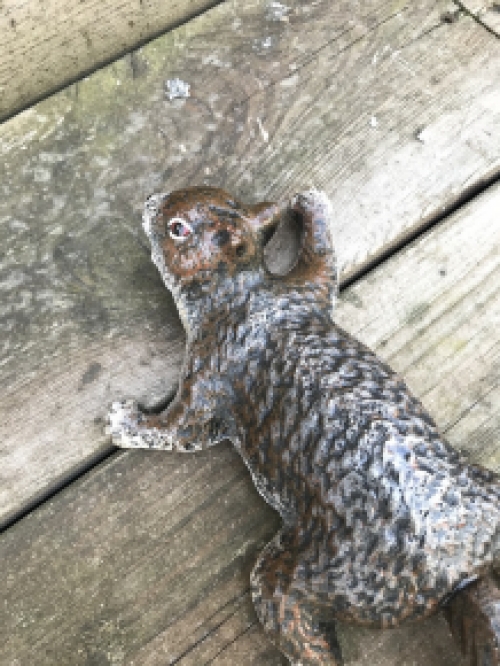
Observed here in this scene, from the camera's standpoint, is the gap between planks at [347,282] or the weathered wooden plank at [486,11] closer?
the gap between planks at [347,282]

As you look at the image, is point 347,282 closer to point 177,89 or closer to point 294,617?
point 177,89

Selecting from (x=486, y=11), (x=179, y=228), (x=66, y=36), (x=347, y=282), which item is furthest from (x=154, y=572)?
(x=486, y=11)

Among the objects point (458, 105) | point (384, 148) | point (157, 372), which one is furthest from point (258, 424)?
point (458, 105)

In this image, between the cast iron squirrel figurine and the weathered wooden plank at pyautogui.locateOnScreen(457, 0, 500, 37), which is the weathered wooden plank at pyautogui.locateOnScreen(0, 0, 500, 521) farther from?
the cast iron squirrel figurine

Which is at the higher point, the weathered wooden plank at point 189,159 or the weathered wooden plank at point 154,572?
the weathered wooden plank at point 189,159

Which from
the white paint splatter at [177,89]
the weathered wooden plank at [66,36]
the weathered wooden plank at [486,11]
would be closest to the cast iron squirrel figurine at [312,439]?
the white paint splatter at [177,89]

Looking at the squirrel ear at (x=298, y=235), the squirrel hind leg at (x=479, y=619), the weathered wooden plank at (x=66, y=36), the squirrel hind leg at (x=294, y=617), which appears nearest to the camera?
the squirrel hind leg at (x=479, y=619)

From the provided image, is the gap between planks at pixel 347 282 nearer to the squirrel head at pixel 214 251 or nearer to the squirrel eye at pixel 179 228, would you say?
the squirrel head at pixel 214 251

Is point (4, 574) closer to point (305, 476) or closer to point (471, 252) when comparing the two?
point (305, 476)
